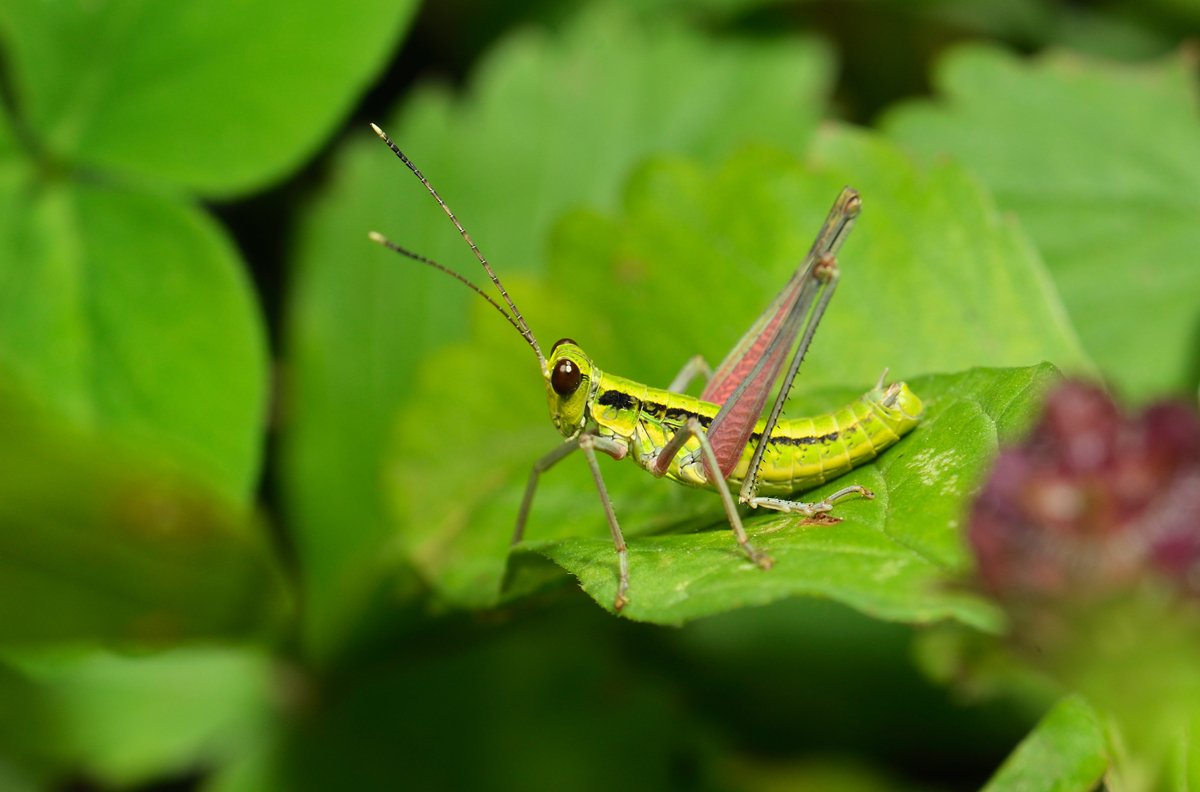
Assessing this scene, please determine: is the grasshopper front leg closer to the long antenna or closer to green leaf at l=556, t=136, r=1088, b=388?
the long antenna

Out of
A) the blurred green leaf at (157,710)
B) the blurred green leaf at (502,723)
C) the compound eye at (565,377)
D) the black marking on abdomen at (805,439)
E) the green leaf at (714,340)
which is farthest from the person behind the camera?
the blurred green leaf at (157,710)

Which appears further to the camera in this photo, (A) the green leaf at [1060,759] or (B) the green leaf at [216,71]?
(B) the green leaf at [216,71]

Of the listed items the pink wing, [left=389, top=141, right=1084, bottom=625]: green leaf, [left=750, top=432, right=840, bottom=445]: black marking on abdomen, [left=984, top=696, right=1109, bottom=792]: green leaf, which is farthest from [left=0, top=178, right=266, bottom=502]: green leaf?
[left=984, top=696, right=1109, bottom=792]: green leaf

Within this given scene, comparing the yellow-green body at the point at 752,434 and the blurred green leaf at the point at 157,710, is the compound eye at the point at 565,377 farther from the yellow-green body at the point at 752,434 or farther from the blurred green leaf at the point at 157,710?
the blurred green leaf at the point at 157,710

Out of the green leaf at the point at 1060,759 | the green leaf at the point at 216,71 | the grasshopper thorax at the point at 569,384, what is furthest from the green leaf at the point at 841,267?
the green leaf at the point at 1060,759

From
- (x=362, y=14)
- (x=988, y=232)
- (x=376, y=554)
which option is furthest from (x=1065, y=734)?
(x=362, y=14)

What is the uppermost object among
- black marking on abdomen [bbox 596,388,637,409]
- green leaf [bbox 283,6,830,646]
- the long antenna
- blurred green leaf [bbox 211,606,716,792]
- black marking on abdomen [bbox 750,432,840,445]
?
green leaf [bbox 283,6,830,646]

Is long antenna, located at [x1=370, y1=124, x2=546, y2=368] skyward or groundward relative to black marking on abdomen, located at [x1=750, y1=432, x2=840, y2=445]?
skyward
